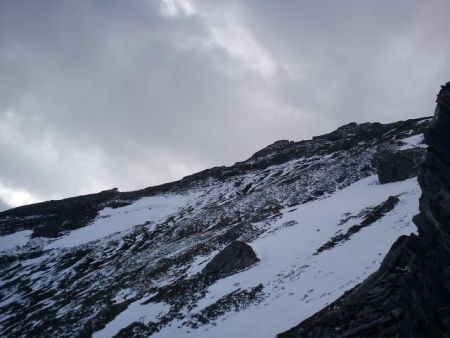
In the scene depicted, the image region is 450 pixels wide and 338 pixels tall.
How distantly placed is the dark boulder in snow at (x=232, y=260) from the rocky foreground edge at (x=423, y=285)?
1396 cm

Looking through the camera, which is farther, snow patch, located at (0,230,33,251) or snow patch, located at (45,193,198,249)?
snow patch, located at (0,230,33,251)

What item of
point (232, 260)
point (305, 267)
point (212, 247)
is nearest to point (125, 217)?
point (212, 247)

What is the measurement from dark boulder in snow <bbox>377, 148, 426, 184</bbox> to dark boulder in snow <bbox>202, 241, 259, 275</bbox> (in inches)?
774

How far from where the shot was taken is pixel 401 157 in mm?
42781

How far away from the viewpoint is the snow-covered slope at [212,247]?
23344mm

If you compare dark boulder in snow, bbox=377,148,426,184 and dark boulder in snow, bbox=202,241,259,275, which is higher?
dark boulder in snow, bbox=377,148,426,184

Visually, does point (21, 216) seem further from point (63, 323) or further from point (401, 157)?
point (401, 157)

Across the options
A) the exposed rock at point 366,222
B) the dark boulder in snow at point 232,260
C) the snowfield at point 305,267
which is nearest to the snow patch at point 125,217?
the dark boulder in snow at point 232,260

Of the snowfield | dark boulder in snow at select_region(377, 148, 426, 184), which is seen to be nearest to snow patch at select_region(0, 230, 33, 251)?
the snowfield

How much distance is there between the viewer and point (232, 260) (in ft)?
101

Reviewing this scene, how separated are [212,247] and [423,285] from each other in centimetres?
2588

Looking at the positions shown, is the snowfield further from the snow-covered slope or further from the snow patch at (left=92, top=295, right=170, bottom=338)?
the snow patch at (left=92, top=295, right=170, bottom=338)

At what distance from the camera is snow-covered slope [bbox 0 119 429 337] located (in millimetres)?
23344

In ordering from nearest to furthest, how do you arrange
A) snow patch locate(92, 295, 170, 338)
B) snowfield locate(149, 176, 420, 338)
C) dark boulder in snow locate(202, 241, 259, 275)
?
snowfield locate(149, 176, 420, 338) < snow patch locate(92, 295, 170, 338) < dark boulder in snow locate(202, 241, 259, 275)
